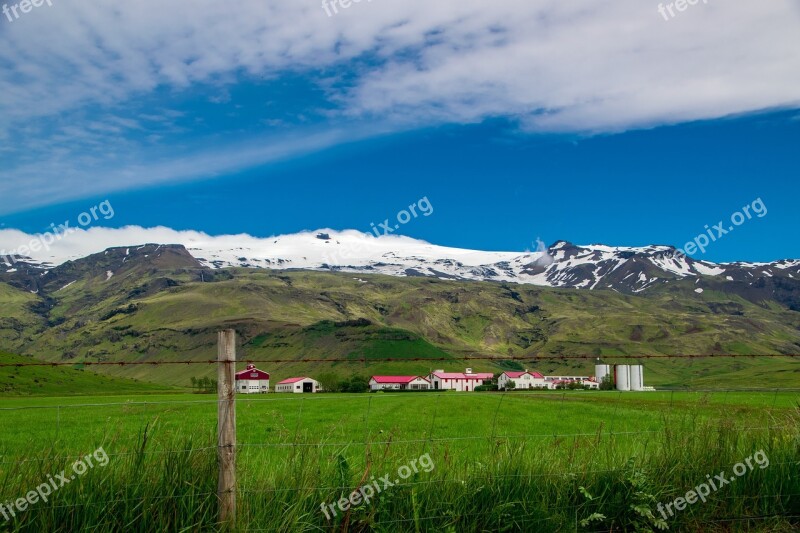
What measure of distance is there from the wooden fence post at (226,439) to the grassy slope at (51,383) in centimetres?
14103

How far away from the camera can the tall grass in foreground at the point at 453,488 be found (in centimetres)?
819

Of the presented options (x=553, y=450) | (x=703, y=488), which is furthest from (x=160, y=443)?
(x=703, y=488)

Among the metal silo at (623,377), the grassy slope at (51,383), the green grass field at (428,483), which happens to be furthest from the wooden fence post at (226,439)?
the metal silo at (623,377)

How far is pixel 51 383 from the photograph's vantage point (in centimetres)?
16175

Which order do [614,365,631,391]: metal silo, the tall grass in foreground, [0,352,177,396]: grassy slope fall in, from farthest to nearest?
[0,352,177,396]: grassy slope
[614,365,631,391]: metal silo
the tall grass in foreground

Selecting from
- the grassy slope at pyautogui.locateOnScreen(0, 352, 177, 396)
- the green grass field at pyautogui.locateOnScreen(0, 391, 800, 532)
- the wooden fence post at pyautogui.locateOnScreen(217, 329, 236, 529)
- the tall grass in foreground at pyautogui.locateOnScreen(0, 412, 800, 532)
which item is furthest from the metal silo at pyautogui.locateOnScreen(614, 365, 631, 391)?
the wooden fence post at pyautogui.locateOnScreen(217, 329, 236, 529)

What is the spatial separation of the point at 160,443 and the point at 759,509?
8.92 metres

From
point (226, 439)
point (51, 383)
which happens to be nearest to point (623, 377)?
point (51, 383)

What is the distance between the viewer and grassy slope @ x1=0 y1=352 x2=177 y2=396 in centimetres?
14211

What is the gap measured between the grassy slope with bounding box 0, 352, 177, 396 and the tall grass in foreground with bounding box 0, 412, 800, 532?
140 meters

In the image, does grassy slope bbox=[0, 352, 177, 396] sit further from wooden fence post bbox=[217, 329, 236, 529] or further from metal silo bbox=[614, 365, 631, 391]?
wooden fence post bbox=[217, 329, 236, 529]

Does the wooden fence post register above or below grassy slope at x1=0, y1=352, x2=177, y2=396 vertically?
above

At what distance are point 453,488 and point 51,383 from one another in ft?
579

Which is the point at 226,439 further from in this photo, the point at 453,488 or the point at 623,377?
the point at 623,377
